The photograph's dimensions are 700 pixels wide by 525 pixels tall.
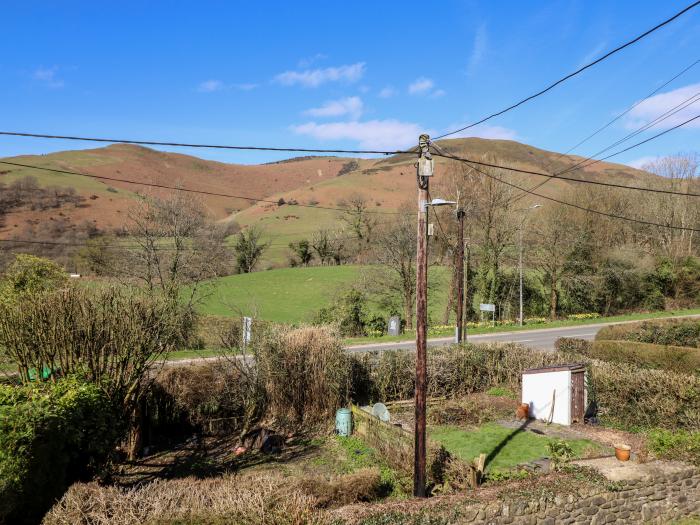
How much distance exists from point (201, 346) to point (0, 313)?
1676 centimetres

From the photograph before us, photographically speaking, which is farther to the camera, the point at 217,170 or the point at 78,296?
the point at 217,170

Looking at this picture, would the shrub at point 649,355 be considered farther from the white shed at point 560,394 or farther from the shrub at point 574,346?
the white shed at point 560,394

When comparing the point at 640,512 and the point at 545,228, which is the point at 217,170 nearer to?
the point at 545,228

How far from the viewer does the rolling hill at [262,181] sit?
236ft

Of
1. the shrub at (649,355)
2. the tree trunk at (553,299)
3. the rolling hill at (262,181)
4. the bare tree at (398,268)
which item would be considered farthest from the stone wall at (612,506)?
the rolling hill at (262,181)

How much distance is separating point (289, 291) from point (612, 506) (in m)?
41.4

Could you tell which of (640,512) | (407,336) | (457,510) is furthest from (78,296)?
(407,336)

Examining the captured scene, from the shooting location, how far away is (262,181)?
158 m

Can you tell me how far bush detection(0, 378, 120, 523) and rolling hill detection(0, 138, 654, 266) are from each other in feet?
92.2

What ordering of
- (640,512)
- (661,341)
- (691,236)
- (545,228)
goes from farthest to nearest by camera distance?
(691,236) → (545,228) → (661,341) → (640,512)

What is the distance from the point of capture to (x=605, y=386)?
16.4 m

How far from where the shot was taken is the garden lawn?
41.3ft

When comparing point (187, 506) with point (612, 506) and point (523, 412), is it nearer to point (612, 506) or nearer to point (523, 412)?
point (612, 506)

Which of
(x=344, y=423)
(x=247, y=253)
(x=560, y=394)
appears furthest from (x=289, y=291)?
(x=560, y=394)
